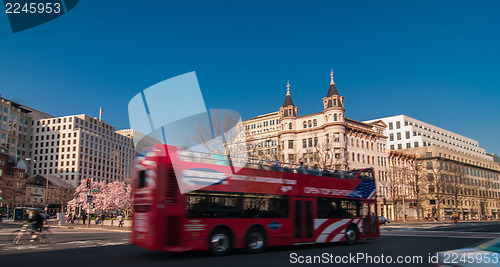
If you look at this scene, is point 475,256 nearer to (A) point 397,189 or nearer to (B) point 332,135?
(B) point 332,135

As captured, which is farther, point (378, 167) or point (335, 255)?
point (378, 167)

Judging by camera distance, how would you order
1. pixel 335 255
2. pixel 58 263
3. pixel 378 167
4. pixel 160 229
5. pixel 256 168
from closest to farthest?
pixel 58 263 → pixel 160 229 → pixel 335 255 → pixel 256 168 → pixel 378 167

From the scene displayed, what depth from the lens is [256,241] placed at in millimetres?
13547

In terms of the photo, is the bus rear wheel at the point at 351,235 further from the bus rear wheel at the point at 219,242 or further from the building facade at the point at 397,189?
the building facade at the point at 397,189

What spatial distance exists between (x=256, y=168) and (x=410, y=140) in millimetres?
100627

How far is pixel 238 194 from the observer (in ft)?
43.4

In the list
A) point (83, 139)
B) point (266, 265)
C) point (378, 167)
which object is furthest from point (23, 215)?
point (83, 139)

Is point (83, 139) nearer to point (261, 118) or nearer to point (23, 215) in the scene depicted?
point (261, 118)

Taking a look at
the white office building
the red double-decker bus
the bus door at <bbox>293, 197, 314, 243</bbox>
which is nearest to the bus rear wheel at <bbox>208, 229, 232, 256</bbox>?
the red double-decker bus

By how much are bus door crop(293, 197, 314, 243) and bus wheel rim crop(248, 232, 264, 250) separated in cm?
176

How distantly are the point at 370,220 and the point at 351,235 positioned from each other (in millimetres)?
1754

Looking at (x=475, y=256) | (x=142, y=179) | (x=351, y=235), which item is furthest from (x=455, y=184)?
(x=475, y=256)

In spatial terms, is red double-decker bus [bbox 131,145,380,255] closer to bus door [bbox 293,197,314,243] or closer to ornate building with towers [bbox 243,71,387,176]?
bus door [bbox 293,197,314,243]

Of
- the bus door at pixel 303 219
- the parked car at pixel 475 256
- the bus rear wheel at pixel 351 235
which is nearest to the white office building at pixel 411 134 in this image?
the bus rear wheel at pixel 351 235
